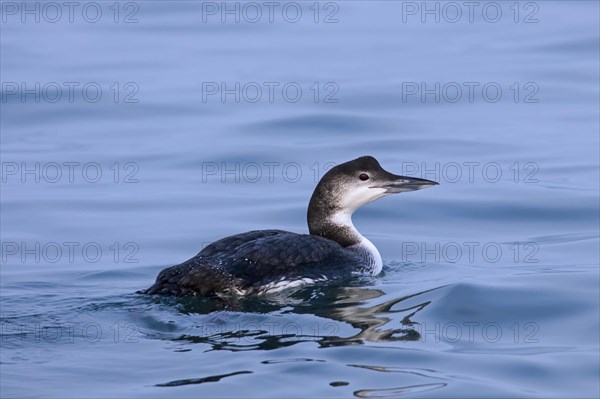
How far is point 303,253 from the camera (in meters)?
11.1

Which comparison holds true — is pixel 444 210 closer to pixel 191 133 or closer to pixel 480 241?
pixel 480 241

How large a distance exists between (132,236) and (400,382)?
5.19m

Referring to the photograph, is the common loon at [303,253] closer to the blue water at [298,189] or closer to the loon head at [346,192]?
the loon head at [346,192]

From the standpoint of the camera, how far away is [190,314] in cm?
1017

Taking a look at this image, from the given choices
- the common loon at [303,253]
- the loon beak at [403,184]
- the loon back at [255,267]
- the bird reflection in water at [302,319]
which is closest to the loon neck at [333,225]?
the common loon at [303,253]

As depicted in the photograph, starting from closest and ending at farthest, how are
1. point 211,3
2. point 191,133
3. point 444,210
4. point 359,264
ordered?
point 359,264 < point 444,210 < point 191,133 < point 211,3

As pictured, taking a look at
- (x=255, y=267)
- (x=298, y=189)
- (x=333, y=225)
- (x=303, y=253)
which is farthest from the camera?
(x=298, y=189)

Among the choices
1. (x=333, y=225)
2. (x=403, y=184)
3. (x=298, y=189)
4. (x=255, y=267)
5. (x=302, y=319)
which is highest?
(x=403, y=184)

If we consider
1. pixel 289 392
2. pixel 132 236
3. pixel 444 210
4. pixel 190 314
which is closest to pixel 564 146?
pixel 444 210

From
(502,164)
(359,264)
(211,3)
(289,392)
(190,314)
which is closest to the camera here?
(289,392)

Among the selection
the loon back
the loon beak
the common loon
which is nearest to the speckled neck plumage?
the common loon

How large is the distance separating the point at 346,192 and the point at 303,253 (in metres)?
1.03

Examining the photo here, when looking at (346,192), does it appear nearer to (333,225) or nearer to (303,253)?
(333,225)

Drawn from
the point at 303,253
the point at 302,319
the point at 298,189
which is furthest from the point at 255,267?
the point at 298,189
